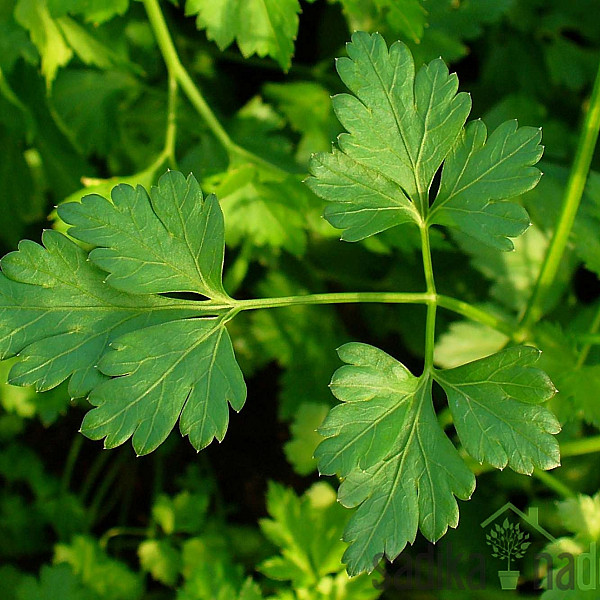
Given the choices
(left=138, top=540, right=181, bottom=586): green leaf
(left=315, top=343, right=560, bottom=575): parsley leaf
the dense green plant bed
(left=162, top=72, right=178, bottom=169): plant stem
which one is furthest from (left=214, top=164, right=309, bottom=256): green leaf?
(left=138, top=540, right=181, bottom=586): green leaf

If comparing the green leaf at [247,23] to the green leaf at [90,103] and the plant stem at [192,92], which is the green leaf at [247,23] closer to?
the plant stem at [192,92]

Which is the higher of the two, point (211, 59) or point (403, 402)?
point (211, 59)

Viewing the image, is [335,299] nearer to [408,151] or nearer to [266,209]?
[408,151]

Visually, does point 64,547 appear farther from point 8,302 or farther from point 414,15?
point 414,15

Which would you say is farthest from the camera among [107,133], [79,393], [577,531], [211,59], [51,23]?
[211,59]

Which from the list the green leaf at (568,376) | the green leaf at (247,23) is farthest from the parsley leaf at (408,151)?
the green leaf at (568,376)

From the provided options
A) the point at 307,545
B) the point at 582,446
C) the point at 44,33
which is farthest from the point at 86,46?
the point at 582,446

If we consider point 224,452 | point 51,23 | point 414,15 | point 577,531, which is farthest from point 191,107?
point 577,531
